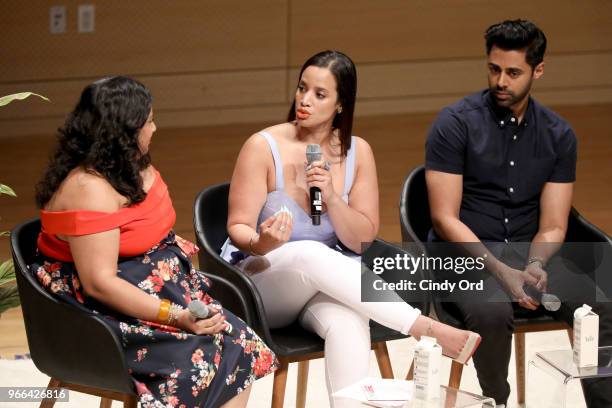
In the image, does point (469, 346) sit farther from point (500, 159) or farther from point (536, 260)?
point (500, 159)

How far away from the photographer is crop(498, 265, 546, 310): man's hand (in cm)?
380

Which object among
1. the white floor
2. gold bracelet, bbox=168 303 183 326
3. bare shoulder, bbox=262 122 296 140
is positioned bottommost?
the white floor

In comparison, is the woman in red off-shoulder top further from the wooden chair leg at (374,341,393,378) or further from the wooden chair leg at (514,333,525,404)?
the wooden chair leg at (514,333,525,404)

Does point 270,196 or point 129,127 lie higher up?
point 129,127

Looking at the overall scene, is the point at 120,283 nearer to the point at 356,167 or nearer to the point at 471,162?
the point at 356,167

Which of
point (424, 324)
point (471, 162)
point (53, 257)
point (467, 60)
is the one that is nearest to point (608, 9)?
point (467, 60)

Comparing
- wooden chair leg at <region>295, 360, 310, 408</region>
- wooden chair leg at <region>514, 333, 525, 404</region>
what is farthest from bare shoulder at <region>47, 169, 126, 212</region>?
wooden chair leg at <region>514, 333, 525, 404</region>

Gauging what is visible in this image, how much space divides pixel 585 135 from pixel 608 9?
134 centimetres

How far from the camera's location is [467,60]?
8.63 meters

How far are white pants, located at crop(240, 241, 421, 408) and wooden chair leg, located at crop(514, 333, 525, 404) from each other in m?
0.80

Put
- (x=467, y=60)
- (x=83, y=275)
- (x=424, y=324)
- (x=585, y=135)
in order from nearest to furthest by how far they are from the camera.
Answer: (x=83, y=275) < (x=424, y=324) < (x=585, y=135) < (x=467, y=60)

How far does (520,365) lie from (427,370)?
1338 millimetres

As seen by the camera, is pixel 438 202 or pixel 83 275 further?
pixel 438 202

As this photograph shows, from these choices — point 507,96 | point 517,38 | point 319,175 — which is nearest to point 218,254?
point 319,175
